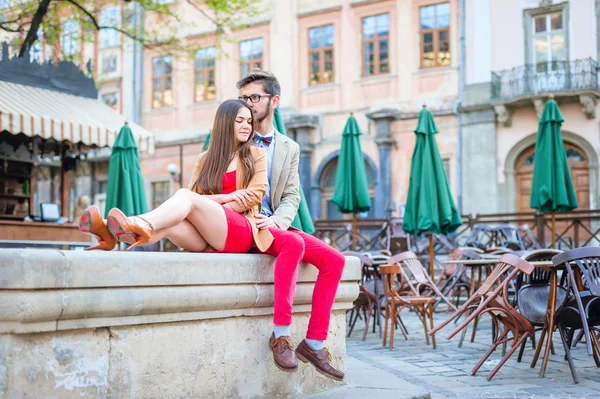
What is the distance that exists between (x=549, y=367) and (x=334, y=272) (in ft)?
8.74

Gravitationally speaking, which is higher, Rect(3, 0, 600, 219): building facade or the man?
Rect(3, 0, 600, 219): building facade

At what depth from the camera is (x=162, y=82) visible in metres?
25.1

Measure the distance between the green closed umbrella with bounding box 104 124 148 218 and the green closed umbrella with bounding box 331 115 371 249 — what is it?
3089 millimetres

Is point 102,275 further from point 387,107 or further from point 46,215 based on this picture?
point 387,107

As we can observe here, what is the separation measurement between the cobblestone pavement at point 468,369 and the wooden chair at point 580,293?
0.96 ft

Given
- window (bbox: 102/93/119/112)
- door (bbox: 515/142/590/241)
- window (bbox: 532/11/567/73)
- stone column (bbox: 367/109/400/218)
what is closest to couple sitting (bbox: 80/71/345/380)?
door (bbox: 515/142/590/241)

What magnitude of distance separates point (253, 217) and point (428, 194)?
689 centimetres

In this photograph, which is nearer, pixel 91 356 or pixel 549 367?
pixel 91 356

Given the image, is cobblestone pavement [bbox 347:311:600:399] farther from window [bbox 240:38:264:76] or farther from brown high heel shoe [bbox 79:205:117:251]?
window [bbox 240:38:264:76]

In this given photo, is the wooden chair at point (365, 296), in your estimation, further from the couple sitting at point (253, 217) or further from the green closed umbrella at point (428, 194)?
the couple sitting at point (253, 217)

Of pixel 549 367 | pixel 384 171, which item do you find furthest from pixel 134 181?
pixel 384 171

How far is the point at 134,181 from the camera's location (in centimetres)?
1059

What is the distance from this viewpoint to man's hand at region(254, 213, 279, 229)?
3416 mm

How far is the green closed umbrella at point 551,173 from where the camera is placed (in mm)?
10938
